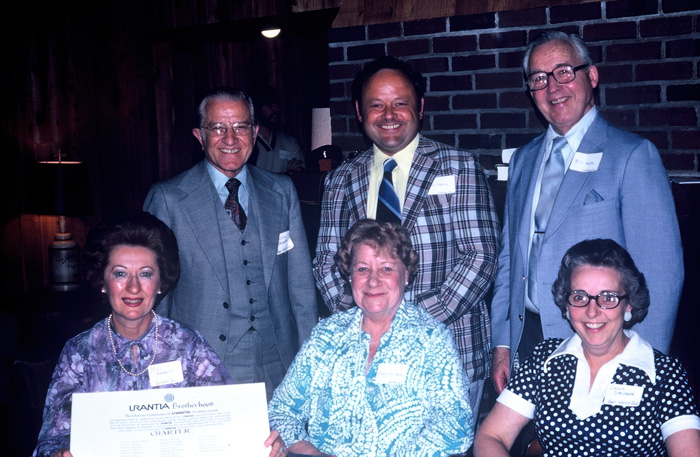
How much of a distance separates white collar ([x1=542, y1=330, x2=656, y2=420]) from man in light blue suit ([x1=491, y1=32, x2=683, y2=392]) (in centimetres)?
23

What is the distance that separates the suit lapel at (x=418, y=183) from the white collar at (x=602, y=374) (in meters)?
0.86

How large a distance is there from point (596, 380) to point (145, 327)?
154 centimetres

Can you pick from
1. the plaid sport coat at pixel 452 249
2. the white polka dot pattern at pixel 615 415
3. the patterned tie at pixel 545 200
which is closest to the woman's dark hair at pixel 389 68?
the plaid sport coat at pixel 452 249

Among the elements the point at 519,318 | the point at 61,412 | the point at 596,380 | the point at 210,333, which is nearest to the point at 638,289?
the point at 596,380

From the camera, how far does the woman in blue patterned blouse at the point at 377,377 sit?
212 centimetres

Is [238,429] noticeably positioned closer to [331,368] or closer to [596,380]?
[331,368]

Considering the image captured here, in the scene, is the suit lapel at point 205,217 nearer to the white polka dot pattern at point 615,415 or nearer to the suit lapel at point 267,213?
the suit lapel at point 267,213

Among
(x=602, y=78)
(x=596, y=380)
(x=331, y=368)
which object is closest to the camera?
(x=596, y=380)

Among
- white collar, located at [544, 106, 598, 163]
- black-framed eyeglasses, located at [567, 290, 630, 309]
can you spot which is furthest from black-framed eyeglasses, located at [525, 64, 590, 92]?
black-framed eyeglasses, located at [567, 290, 630, 309]

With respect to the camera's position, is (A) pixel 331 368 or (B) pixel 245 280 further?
(B) pixel 245 280

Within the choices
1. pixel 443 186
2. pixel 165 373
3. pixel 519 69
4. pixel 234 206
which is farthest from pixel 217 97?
pixel 519 69

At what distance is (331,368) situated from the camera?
2.28 meters

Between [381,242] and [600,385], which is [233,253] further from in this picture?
[600,385]

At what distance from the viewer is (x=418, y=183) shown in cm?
264
